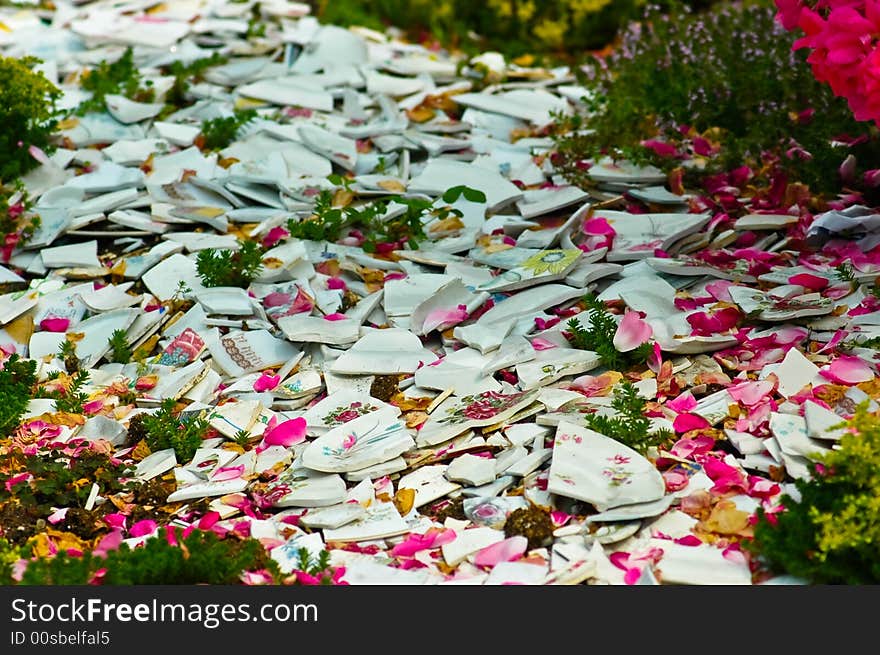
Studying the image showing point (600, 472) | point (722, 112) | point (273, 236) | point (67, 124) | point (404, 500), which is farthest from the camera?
point (67, 124)

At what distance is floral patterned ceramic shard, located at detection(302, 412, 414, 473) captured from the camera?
10.9 ft

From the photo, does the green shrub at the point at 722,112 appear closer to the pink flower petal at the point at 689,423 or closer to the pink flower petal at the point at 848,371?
the pink flower petal at the point at 848,371

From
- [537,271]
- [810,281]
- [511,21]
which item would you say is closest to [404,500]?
[537,271]

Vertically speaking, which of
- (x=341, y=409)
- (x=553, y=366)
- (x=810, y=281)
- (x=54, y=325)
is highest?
(x=810, y=281)

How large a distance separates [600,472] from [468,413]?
1.71 ft

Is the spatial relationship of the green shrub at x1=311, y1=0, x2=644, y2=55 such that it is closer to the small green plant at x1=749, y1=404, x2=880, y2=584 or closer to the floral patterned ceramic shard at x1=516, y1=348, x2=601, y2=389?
the floral patterned ceramic shard at x1=516, y1=348, x2=601, y2=389

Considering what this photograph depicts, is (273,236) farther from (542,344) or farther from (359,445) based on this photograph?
(359,445)

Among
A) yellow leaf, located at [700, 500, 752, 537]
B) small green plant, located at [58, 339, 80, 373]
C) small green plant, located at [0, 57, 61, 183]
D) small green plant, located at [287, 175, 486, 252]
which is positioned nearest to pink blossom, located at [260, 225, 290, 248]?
small green plant, located at [287, 175, 486, 252]

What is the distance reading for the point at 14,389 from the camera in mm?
3766

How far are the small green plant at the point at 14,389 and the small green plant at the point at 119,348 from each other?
260mm

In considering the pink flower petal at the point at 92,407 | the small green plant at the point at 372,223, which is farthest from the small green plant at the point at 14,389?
the small green plant at the point at 372,223

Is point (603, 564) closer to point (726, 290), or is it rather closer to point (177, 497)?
point (177, 497)

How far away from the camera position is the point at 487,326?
3.96m

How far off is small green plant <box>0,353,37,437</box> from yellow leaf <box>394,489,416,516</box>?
4.01ft
